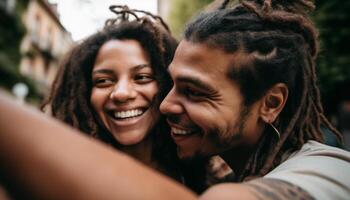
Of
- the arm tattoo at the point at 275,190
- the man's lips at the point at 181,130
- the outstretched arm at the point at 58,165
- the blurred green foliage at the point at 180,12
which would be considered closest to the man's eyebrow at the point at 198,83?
the man's lips at the point at 181,130

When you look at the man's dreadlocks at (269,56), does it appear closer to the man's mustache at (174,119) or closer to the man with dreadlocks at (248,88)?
the man with dreadlocks at (248,88)

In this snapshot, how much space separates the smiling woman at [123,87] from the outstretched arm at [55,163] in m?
1.96

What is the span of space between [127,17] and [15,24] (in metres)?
13.7

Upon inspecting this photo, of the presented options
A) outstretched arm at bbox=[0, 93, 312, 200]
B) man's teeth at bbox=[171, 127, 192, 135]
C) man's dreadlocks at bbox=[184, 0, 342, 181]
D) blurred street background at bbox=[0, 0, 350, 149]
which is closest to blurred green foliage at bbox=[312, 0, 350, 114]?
blurred street background at bbox=[0, 0, 350, 149]

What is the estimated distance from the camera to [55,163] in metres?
0.82

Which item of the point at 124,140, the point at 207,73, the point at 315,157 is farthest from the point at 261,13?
the point at 124,140

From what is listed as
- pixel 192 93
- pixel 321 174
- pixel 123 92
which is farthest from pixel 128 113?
pixel 321 174

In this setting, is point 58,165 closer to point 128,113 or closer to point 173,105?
point 173,105

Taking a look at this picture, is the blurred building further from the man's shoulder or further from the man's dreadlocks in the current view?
the man's shoulder

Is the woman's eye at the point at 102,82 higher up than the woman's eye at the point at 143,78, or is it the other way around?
the woman's eye at the point at 143,78

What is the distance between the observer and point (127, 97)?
2.83m

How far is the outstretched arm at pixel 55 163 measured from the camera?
2.56 ft

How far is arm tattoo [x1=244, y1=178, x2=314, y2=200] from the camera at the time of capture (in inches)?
47.9

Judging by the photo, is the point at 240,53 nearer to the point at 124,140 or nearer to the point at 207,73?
the point at 207,73
